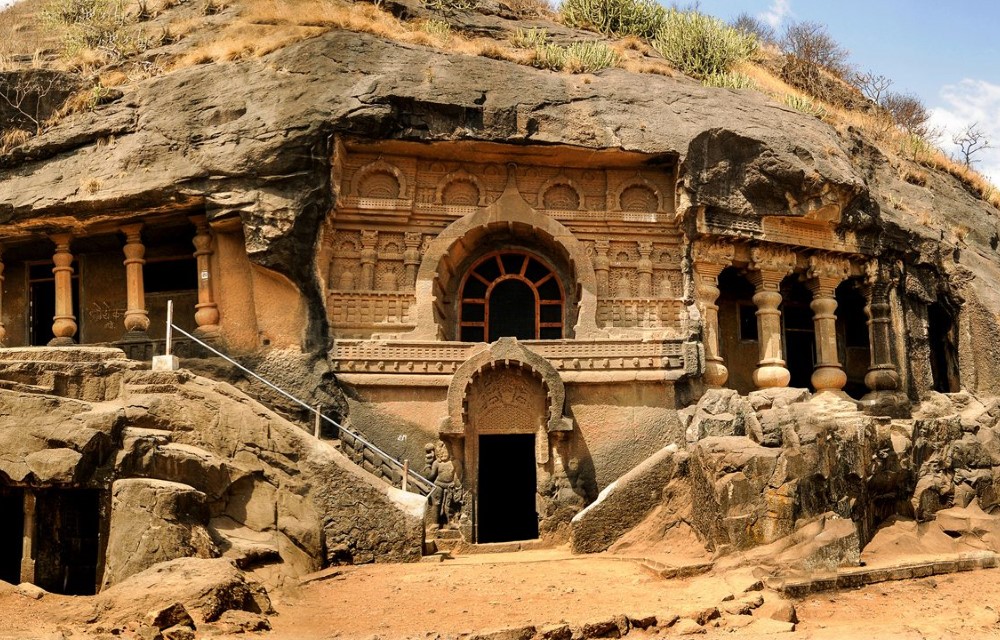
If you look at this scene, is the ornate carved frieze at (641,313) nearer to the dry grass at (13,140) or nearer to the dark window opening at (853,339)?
the dark window opening at (853,339)

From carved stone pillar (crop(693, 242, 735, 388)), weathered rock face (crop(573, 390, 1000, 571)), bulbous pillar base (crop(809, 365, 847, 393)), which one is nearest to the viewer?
weathered rock face (crop(573, 390, 1000, 571))

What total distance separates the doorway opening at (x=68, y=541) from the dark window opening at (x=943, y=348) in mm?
14843

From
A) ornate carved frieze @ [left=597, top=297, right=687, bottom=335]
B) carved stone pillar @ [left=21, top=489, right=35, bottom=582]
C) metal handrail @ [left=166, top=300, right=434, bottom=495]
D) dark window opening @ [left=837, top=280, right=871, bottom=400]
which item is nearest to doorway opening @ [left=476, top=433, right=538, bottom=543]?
metal handrail @ [left=166, top=300, right=434, bottom=495]

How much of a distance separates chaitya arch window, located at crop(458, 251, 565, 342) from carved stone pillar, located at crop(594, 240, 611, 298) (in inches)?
30.5

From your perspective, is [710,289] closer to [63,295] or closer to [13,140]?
[63,295]

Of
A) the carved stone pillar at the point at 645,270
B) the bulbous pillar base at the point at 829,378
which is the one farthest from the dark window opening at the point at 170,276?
the bulbous pillar base at the point at 829,378

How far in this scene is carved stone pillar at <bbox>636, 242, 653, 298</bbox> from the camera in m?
16.5

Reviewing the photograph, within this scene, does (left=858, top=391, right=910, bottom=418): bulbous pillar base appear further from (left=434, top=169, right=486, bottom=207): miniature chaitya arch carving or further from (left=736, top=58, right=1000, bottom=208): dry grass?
(left=434, top=169, right=486, bottom=207): miniature chaitya arch carving

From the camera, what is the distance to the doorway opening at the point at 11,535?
1179cm

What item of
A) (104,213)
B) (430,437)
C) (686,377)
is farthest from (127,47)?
(686,377)

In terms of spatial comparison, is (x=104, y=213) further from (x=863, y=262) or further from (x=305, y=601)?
(x=863, y=262)

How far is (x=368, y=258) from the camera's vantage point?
15984 mm

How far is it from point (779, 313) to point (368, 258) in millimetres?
7318

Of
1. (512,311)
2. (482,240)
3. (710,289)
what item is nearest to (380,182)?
(482,240)
